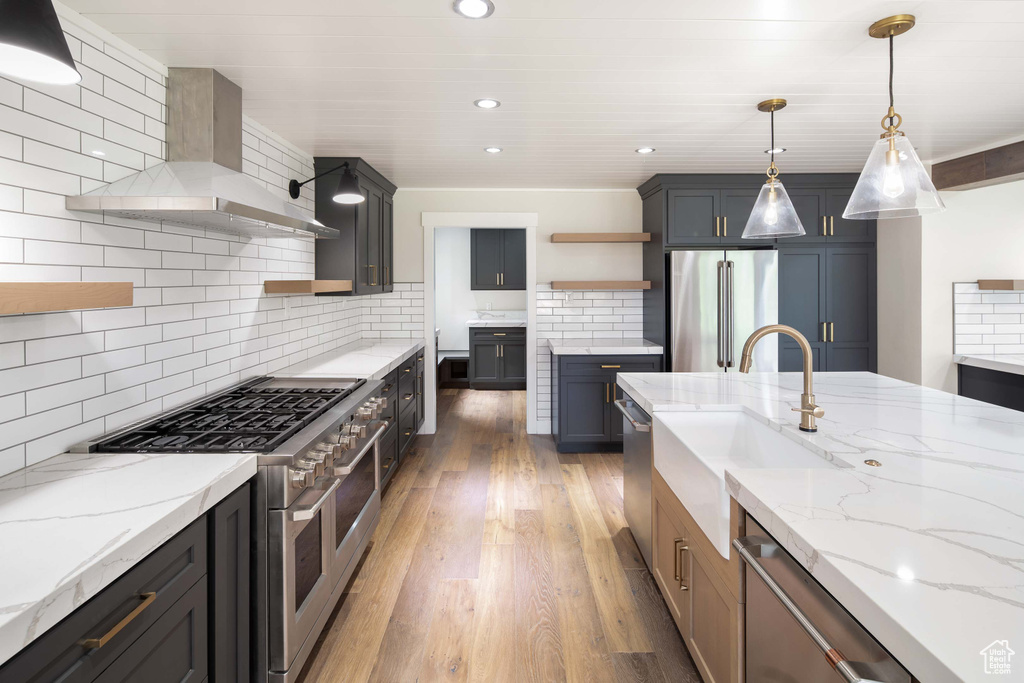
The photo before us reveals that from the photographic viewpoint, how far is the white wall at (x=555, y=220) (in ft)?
16.6

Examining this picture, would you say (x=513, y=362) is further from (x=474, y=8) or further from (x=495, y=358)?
(x=474, y=8)

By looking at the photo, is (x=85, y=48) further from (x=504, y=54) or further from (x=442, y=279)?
(x=442, y=279)

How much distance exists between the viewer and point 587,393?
15.1ft

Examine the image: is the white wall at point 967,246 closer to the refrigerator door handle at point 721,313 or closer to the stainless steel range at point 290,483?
the refrigerator door handle at point 721,313

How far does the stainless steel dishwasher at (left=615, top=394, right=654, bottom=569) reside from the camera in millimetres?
2441

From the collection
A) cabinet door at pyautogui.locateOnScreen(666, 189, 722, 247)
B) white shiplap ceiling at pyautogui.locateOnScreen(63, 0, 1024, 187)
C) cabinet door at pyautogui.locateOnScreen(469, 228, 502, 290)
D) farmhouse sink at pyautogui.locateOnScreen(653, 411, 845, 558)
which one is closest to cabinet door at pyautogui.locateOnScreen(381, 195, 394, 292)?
white shiplap ceiling at pyautogui.locateOnScreen(63, 0, 1024, 187)

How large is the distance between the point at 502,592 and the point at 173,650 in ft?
4.83

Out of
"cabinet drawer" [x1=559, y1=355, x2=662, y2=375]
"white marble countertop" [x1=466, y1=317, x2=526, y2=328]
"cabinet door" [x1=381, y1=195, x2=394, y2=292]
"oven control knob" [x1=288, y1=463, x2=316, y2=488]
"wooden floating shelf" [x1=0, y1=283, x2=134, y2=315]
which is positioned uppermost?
"cabinet door" [x1=381, y1=195, x2=394, y2=292]

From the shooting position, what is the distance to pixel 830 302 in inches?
179

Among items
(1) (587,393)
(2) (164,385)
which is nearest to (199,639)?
(2) (164,385)

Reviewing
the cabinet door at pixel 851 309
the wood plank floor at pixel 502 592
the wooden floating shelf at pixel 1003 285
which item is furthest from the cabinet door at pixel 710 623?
the wooden floating shelf at pixel 1003 285

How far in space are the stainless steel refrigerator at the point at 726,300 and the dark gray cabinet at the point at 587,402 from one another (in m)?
0.46

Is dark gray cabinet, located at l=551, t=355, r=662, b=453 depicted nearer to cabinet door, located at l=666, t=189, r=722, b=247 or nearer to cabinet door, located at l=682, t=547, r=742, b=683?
cabinet door, located at l=666, t=189, r=722, b=247

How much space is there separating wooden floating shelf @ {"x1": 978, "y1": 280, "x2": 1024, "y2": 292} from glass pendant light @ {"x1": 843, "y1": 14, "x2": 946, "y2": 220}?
2.78 metres
